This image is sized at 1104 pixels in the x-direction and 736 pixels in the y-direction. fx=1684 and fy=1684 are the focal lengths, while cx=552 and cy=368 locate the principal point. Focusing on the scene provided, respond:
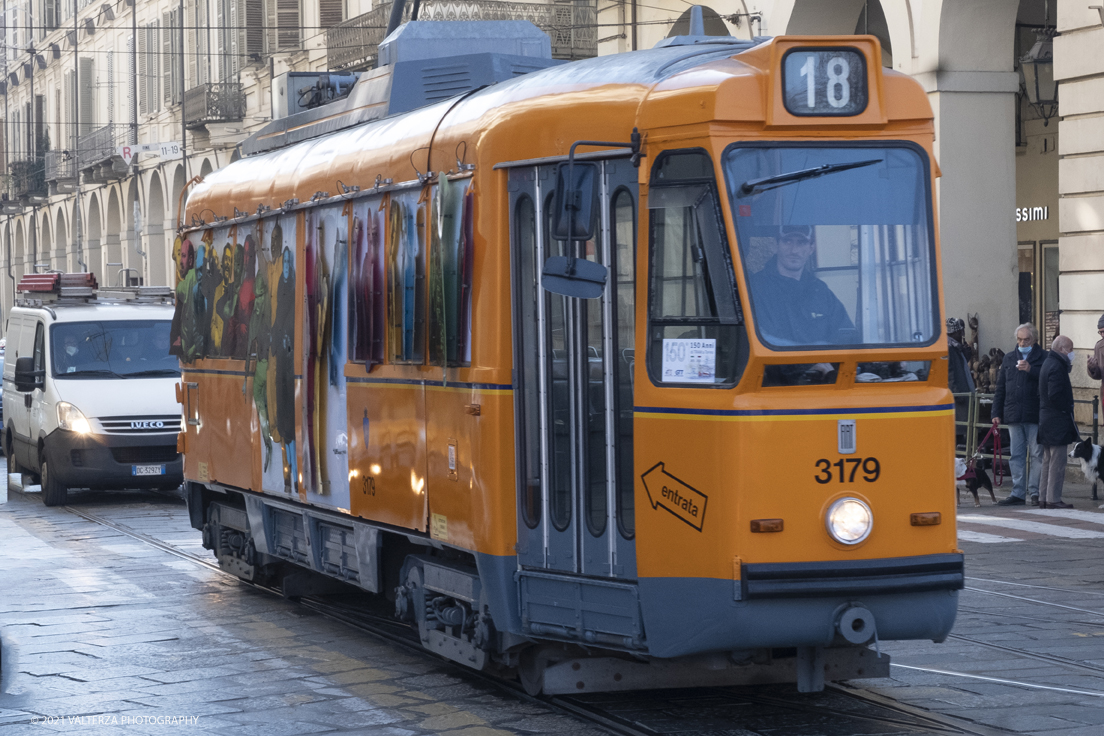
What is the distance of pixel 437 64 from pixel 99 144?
41215mm

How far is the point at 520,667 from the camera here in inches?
302

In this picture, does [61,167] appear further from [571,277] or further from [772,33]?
[571,277]

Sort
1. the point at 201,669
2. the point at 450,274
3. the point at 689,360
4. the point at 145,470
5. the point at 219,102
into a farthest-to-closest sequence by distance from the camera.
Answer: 1. the point at 219,102
2. the point at 145,470
3. the point at 201,669
4. the point at 450,274
5. the point at 689,360

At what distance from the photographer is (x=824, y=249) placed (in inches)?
255

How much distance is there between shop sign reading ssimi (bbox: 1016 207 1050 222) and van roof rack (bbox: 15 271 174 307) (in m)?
12.1

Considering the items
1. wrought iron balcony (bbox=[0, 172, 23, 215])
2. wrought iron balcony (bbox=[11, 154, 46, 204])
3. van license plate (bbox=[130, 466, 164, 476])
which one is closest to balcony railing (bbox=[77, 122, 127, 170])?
wrought iron balcony (bbox=[11, 154, 46, 204])

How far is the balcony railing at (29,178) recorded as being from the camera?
185 ft

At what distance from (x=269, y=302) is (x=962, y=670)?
4.66m

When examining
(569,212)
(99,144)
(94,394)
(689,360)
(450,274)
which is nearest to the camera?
(689,360)

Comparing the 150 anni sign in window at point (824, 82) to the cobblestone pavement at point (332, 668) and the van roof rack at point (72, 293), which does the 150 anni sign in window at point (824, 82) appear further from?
the van roof rack at point (72, 293)

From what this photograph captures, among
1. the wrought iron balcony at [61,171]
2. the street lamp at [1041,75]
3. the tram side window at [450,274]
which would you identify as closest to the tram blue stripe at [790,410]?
the tram side window at [450,274]

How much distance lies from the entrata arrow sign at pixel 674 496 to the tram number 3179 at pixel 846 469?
458mm

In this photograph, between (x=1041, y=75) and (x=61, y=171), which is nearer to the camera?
(x=1041, y=75)

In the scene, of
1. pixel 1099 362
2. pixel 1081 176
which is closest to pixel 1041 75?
pixel 1081 176
